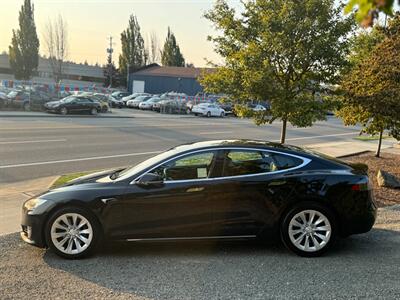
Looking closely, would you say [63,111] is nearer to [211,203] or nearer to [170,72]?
[211,203]

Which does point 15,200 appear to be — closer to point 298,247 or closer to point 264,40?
point 298,247

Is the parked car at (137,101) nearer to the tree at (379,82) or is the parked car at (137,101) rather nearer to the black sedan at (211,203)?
the tree at (379,82)

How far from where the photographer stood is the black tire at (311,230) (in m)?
5.46

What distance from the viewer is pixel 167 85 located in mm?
79062

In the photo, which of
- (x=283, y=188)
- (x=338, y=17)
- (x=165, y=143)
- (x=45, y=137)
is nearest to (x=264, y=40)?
(x=338, y=17)

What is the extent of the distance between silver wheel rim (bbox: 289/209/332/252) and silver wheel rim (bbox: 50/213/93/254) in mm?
2307

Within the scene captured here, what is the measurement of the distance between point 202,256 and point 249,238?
573 mm

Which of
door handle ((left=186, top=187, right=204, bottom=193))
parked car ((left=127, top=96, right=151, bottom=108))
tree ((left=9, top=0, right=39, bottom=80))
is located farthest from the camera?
tree ((left=9, top=0, right=39, bottom=80))

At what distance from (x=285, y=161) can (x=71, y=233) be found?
2586 mm

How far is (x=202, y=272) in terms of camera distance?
16.1ft

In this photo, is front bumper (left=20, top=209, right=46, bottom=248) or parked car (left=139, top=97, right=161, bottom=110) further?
parked car (left=139, top=97, right=161, bottom=110)

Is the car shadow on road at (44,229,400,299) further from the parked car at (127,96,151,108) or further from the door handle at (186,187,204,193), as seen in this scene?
the parked car at (127,96,151,108)

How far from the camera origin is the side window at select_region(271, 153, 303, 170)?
18.4ft

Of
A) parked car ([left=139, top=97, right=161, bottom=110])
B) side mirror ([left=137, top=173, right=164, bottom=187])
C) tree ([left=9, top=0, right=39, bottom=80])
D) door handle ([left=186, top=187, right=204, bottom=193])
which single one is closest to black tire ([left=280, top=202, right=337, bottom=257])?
door handle ([left=186, top=187, right=204, bottom=193])
